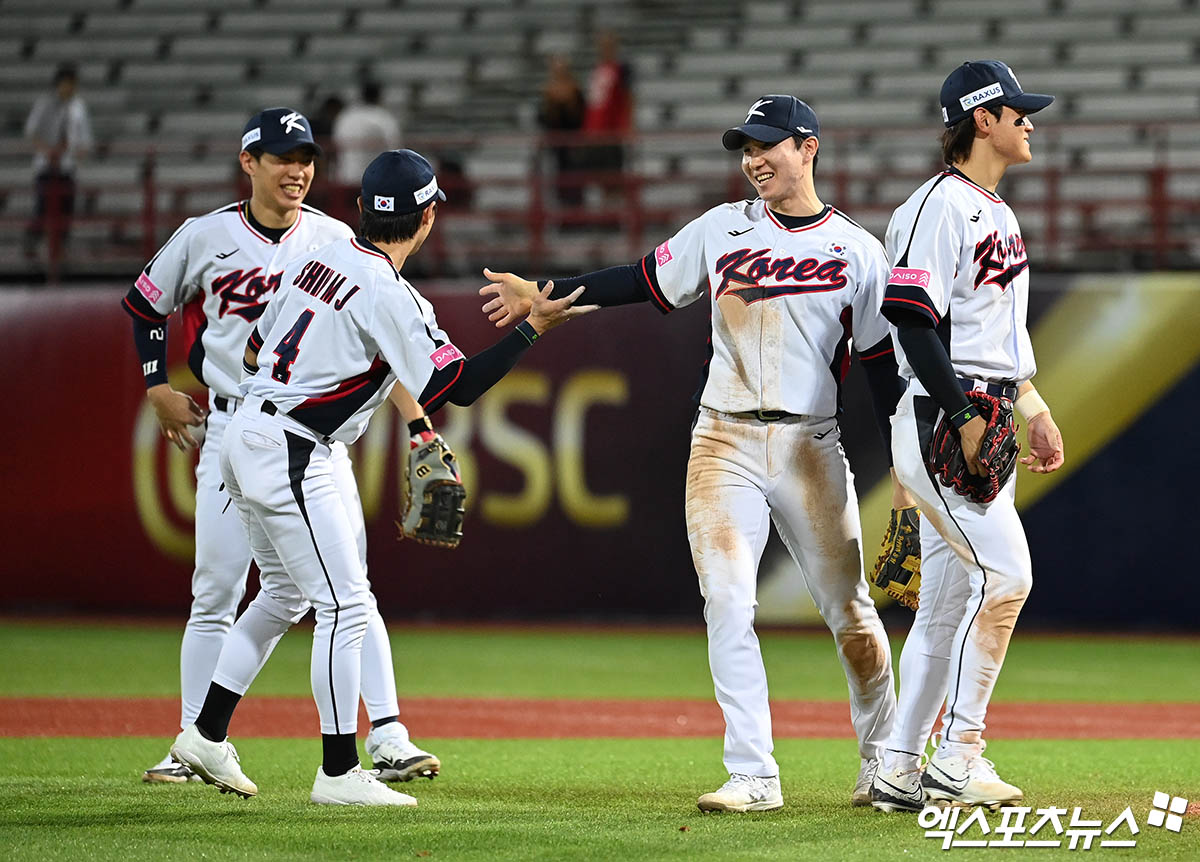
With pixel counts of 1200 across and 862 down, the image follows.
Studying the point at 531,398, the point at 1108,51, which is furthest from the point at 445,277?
the point at 1108,51

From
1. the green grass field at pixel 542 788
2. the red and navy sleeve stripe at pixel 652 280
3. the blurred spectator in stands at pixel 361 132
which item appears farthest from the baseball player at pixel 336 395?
the blurred spectator in stands at pixel 361 132

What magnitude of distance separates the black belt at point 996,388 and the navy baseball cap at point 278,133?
2.75 m

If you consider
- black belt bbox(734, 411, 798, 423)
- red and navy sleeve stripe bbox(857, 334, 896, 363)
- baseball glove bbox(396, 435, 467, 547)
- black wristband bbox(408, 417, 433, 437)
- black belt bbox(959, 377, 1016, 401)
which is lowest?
baseball glove bbox(396, 435, 467, 547)

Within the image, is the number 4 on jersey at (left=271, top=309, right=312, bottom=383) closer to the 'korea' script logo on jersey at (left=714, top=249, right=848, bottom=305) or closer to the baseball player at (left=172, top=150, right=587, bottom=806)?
the baseball player at (left=172, top=150, right=587, bottom=806)

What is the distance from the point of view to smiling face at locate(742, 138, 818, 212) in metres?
5.67

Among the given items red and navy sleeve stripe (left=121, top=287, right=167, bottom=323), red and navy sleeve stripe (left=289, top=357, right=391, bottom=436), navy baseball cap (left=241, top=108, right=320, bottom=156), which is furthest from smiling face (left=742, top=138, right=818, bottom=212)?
red and navy sleeve stripe (left=121, top=287, right=167, bottom=323)

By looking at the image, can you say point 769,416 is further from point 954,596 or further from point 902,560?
point 954,596

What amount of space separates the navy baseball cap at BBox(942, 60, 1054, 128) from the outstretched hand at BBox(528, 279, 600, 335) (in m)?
1.44

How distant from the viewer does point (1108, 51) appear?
17.2 meters

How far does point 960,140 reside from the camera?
18.2ft

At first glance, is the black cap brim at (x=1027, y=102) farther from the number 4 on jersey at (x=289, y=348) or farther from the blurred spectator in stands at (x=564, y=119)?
the blurred spectator in stands at (x=564, y=119)

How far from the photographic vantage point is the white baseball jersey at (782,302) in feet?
18.4

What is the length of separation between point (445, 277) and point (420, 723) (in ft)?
21.8

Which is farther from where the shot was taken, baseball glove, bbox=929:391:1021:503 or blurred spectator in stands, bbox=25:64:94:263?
blurred spectator in stands, bbox=25:64:94:263
